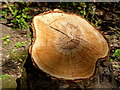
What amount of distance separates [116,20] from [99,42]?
293cm

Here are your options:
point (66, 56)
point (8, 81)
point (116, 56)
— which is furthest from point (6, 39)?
point (66, 56)

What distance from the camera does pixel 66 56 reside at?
1.89 m

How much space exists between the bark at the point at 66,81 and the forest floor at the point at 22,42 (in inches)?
42.2

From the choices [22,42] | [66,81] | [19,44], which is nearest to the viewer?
[66,81]

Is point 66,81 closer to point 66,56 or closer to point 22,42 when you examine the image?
point 66,56

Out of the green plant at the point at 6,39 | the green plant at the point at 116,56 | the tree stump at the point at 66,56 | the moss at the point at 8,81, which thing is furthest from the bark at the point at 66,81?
the green plant at the point at 6,39

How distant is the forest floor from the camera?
3221 millimetres

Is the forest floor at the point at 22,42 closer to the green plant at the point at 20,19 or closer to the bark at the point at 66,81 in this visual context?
the green plant at the point at 20,19

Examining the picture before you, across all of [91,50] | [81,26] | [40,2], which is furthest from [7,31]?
[91,50]

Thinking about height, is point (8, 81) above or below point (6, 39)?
below

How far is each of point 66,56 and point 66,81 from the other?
28 centimetres

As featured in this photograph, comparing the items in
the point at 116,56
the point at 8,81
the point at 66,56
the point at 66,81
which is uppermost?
the point at 66,56

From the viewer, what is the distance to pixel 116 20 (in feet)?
15.8

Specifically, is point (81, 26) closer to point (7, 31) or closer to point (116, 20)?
point (7, 31)
